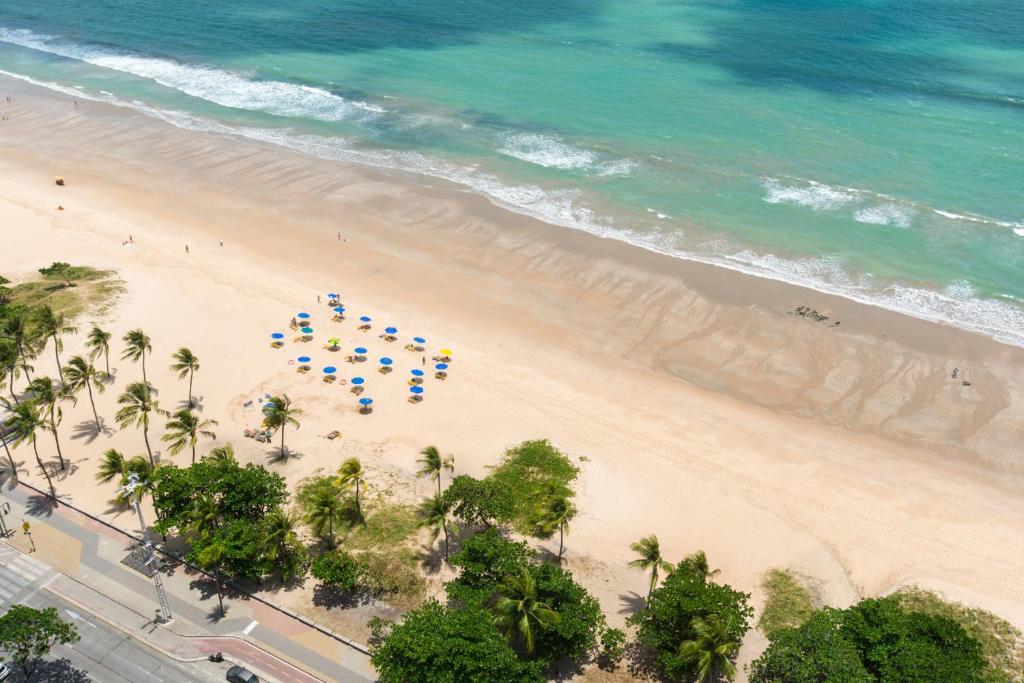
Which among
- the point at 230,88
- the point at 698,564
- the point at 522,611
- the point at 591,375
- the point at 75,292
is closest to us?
the point at 522,611

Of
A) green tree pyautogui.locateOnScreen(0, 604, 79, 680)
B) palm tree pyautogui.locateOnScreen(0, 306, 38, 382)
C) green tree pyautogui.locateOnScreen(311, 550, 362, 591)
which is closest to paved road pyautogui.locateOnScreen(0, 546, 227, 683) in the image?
green tree pyautogui.locateOnScreen(0, 604, 79, 680)

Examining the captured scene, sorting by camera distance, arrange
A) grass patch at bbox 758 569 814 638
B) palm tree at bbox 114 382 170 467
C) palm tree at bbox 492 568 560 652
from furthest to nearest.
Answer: palm tree at bbox 114 382 170 467 < grass patch at bbox 758 569 814 638 < palm tree at bbox 492 568 560 652

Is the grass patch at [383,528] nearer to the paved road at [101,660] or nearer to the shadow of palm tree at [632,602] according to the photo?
the paved road at [101,660]

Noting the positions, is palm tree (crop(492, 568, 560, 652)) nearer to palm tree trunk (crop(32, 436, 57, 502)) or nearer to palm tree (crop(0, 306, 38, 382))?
palm tree trunk (crop(32, 436, 57, 502))

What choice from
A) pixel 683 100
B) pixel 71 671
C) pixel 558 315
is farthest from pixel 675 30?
pixel 71 671

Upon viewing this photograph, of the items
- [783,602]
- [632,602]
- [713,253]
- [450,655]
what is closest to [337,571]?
[450,655]

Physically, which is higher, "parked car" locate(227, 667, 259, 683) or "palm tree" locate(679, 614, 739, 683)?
"palm tree" locate(679, 614, 739, 683)

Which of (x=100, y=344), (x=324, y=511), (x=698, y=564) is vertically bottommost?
(x=698, y=564)

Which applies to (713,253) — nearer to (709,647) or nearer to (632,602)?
(632,602)

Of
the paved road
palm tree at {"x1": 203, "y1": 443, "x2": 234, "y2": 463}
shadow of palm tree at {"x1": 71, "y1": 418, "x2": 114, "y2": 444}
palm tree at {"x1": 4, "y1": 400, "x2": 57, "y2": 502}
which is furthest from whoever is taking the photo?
shadow of palm tree at {"x1": 71, "y1": 418, "x2": 114, "y2": 444}
